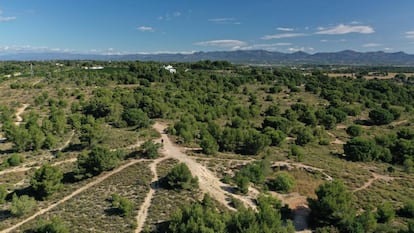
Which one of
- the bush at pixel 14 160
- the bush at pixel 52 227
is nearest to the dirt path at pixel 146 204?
the bush at pixel 52 227

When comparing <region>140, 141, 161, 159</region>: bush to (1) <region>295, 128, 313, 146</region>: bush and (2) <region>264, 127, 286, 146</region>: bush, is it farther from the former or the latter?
(1) <region>295, 128, 313, 146</region>: bush

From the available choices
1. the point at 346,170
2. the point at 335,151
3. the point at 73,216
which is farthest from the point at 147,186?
the point at 335,151

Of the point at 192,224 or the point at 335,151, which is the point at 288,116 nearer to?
the point at 335,151

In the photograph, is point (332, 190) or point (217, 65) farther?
point (217, 65)

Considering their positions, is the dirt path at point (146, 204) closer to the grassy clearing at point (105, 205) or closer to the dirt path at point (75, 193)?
the grassy clearing at point (105, 205)

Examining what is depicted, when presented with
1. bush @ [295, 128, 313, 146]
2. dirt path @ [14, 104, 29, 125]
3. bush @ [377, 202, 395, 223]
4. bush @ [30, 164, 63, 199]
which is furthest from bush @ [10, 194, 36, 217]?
bush @ [295, 128, 313, 146]

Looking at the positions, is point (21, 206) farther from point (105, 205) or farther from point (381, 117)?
point (381, 117)
